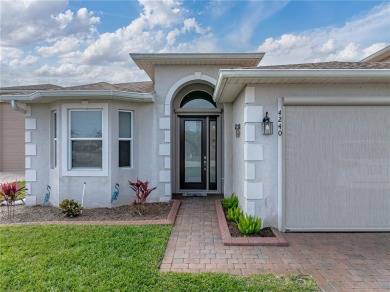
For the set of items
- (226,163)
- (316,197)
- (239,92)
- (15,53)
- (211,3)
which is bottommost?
(316,197)

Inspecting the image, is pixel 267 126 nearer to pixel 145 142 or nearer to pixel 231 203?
pixel 231 203

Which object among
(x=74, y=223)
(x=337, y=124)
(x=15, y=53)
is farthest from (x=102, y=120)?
(x=15, y=53)

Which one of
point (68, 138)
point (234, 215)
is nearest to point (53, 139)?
point (68, 138)

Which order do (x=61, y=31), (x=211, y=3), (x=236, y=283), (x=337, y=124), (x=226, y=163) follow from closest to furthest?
1. (x=236, y=283)
2. (x=337, y=124)
3. (x=226, y=163)
4. (x=211, y=3)
5. (x=61, y=31)

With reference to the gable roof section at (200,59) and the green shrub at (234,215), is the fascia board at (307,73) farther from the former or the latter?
the green shrub at (234,215)

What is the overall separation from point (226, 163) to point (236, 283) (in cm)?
501

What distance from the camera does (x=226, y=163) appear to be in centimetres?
807

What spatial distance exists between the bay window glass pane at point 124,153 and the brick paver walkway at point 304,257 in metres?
3.08

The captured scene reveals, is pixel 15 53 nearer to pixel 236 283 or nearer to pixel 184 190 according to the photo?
pixel 184 190

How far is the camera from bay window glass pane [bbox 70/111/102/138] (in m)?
7.05

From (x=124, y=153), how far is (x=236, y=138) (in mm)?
3451

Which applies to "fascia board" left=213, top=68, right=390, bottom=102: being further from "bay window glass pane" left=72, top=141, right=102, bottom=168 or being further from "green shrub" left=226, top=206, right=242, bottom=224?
"bay window glass pane" left=72, top=141, right=102, bottom=168

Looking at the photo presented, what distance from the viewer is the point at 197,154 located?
29.3ft

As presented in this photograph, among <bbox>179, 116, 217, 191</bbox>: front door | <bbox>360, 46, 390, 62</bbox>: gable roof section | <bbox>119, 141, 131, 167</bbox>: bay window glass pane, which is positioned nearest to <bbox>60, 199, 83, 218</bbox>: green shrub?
<bbox>119, 141, 131, 167</bbox>: bay window glass pane
